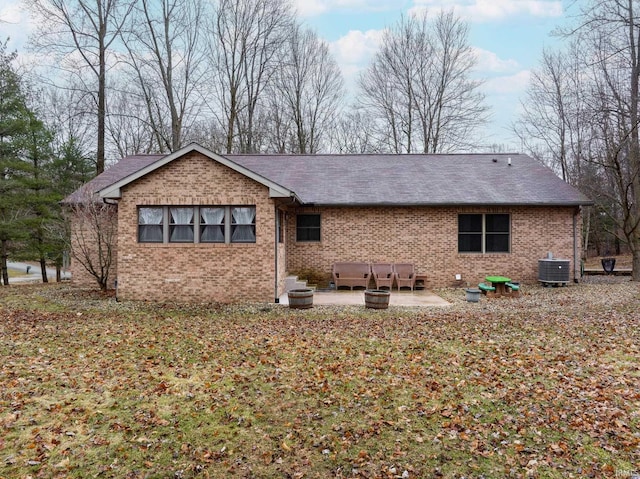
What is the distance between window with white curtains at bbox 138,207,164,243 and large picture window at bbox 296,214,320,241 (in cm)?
506

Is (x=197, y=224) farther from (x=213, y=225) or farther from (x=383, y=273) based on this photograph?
(x=383, y=273)

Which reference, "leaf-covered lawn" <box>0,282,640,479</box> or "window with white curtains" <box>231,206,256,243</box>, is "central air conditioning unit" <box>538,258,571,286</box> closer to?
"leaf-covered lawn" <box>0,282,640,479</box>

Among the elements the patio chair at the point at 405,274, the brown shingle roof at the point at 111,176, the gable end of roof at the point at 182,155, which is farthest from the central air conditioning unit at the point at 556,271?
the brown shingle roof at the point at 111,176

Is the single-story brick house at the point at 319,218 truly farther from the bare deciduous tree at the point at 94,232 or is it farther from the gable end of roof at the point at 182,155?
the bare deciduous tree at the point at 94,232

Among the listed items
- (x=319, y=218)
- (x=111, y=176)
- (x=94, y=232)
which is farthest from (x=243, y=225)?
(x=111, y=176)

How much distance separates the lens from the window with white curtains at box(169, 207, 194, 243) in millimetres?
11695

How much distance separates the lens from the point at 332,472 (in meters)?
3.54

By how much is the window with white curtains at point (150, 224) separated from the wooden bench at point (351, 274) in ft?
19.7

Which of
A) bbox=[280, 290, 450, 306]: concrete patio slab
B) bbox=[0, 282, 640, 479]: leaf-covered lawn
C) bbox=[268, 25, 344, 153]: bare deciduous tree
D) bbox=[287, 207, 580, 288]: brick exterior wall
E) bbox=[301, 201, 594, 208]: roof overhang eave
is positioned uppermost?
bbox=[268, 25, 344, 153]: bare deciduous tree

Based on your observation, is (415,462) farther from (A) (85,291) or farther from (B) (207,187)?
(A) (85,291)

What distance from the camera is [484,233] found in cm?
1491

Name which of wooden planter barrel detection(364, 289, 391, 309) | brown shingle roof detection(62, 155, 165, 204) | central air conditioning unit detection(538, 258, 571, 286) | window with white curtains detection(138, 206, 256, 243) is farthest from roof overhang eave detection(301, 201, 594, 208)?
brown shingle roof detection(62, 155, 165, 204)

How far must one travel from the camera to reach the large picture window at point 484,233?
1491 centimetres

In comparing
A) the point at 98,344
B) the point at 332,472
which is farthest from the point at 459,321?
the point at 98,344
